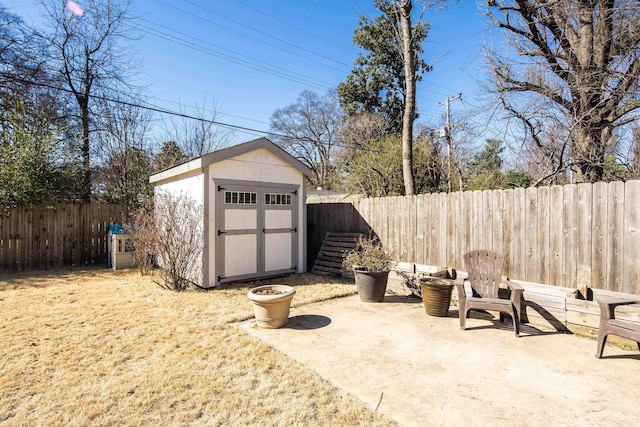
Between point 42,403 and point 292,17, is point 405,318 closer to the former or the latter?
point 42,403

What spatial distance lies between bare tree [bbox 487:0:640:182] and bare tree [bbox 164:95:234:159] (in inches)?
375

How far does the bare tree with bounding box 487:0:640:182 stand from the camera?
4.73m

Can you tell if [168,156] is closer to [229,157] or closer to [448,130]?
[229,157]

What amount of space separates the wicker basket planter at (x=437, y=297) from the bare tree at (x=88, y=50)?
9.93 metres

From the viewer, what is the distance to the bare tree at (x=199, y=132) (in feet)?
38.4

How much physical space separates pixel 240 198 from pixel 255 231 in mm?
705

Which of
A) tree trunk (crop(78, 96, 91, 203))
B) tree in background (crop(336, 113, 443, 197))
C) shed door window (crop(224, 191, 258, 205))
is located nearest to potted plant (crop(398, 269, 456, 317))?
shed door window (crop(224, 191, 258, 205))

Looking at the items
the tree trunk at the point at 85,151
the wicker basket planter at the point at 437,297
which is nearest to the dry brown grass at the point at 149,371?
the wicker basket planter at the point at 437,297

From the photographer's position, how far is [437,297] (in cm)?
406

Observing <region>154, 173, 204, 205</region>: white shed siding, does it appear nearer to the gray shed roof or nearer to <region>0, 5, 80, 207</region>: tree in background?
the gray shed roof

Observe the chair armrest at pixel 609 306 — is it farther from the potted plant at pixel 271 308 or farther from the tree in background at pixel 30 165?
the tree in background at pixel 30 165

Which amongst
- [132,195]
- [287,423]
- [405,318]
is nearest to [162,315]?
[287,423]

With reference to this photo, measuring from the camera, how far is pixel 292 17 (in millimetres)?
9719

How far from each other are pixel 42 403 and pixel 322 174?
17920 mm
